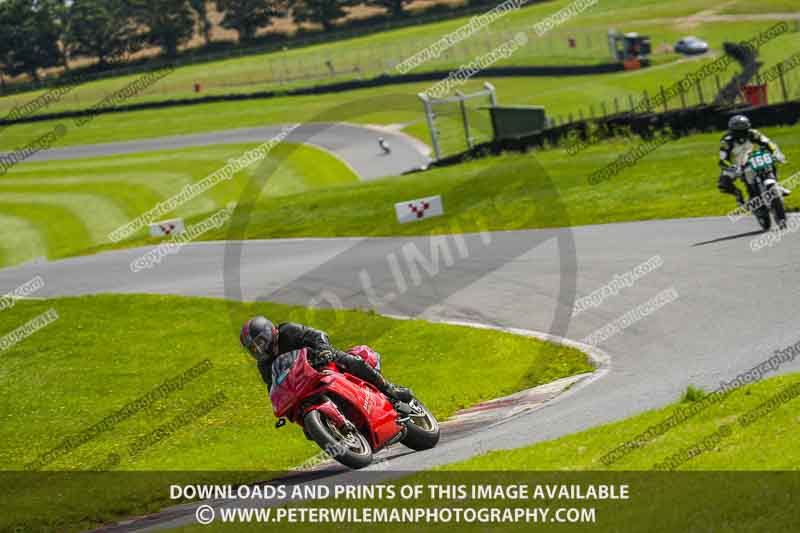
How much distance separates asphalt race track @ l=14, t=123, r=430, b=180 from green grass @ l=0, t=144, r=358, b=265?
1357mm

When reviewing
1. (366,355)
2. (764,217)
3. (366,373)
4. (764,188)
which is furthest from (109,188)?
(366,373)

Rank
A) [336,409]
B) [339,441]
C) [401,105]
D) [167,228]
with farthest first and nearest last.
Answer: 1. [401,105]
2. [167,228]
3. [336,409]
4. [339,441]

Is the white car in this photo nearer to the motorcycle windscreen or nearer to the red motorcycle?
the red motorcycle

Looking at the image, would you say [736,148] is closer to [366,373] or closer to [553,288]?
[553,288]

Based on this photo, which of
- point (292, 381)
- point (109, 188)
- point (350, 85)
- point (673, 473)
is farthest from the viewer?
point (350, 85)

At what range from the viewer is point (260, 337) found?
442 inches

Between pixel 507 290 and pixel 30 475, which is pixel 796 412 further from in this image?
pixel 507 290

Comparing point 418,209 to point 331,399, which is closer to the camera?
point 331,399

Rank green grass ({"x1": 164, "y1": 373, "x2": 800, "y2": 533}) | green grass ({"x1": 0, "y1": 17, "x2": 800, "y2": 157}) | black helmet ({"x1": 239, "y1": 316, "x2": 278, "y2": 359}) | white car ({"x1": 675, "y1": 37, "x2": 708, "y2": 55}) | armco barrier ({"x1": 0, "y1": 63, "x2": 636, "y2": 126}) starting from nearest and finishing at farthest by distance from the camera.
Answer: green grass ({"x1": 164, "y1": 373, "x2": 800, "y2": 533}), black helmet ({"x1": 239, "y1": 316, "x2": 278, "y2": 359}), green grass ({"x1": 0, "y1": 17, "x2": 800, "y2": 157}), white car ({"x1": 675, "y1": 37, "x2": 708, "y2": 55}), armco barrier ({"x1": 0, "y1": 63, "x2": 636, "y2": 126})

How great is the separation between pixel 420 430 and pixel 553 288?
28.2ft

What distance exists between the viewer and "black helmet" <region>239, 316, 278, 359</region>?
1125 cm

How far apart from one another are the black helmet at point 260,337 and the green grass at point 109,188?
34223mm

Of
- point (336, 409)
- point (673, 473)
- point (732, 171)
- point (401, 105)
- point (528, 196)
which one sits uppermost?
point (336, 409)

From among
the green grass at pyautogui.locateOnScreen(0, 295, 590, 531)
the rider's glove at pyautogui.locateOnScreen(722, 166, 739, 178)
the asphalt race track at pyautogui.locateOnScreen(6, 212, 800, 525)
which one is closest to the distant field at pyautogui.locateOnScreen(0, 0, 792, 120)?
the asphalt race track at pyautogui.locateOnScreen(6, 212, 800, 525)
